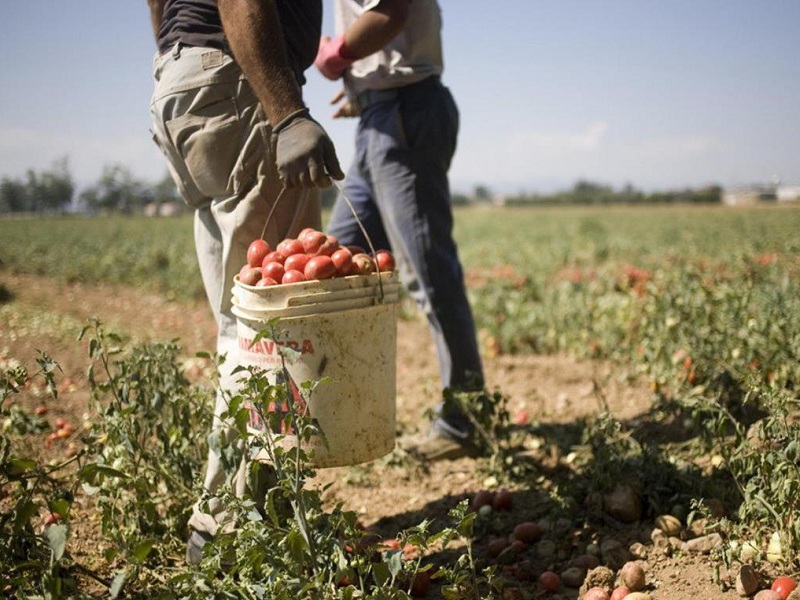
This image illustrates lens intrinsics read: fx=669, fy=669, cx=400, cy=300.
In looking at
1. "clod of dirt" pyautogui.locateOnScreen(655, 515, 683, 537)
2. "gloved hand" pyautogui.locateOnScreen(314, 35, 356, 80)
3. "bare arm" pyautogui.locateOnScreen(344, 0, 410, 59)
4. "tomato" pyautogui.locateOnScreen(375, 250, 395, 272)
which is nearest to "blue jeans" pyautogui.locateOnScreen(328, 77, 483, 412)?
"gloved hand" pyautogui.locateOnScreen(314, 35, 356, 80)

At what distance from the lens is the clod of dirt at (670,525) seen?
7.03 feet

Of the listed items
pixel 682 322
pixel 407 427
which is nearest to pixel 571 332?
pixel 682 322

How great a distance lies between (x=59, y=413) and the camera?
367 cm

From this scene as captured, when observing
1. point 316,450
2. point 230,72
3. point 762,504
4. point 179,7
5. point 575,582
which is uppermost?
point 179,7

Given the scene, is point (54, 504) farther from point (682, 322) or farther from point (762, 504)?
point (682, 322)

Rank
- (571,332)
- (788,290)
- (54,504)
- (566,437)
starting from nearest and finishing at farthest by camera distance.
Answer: (54,504), (566,437), (788,290), (571,332)

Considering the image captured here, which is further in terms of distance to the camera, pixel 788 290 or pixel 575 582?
pixel 788 290

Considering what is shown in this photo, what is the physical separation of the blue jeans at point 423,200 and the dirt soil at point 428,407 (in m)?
0.38

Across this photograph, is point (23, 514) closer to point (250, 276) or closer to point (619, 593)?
point (250, 276)

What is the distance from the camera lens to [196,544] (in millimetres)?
2090

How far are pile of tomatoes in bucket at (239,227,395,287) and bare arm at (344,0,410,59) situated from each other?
101 cm

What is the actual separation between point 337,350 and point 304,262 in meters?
0.27

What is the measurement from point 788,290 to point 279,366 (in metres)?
2.82

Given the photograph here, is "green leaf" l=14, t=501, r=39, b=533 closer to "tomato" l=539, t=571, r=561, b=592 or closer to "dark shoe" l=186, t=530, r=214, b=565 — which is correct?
"dark shoe" l=186, t=530, r=214, b=565
